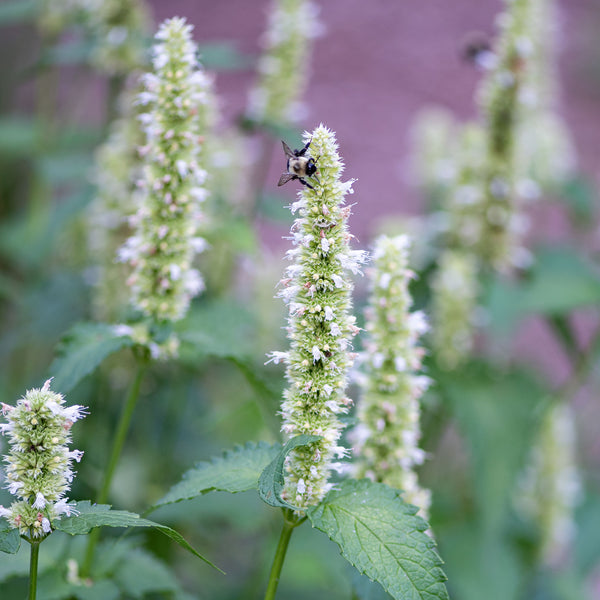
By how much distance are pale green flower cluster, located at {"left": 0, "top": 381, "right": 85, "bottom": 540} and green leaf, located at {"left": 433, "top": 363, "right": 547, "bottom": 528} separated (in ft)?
7.39

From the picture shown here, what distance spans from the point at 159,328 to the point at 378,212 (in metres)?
8.85

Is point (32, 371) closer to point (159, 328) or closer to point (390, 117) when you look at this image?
point (159, 328)

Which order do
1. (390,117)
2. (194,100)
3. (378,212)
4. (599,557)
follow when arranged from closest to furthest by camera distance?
(194,100) < (599,557) < (378,212) < (390,117)

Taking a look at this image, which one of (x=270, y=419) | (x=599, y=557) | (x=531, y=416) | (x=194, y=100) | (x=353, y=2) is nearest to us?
(x=194, y=100)

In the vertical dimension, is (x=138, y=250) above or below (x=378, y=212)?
below

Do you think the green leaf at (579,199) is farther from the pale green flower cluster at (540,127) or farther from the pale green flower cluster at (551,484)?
the pale green flower cluster at (551,484)

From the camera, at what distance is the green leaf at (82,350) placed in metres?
2.23

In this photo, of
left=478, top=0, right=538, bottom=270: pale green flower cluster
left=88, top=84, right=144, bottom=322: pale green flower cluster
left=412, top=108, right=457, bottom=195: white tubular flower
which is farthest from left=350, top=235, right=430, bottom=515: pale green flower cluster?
left=412, top=108, right=457, bottom=195: white tubular flower

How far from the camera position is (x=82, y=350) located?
2.39 m

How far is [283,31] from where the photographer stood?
157 inches

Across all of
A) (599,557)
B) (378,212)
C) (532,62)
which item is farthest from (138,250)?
(378,212)

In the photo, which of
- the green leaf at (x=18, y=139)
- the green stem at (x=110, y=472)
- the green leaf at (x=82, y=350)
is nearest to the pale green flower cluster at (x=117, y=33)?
the green leaf at (x=18, y=139)

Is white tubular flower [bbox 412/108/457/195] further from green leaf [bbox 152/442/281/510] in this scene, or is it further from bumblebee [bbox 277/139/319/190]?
green leaf [bbox 152/442/281/510]

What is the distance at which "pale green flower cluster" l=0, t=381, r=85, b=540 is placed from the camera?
1647mm
